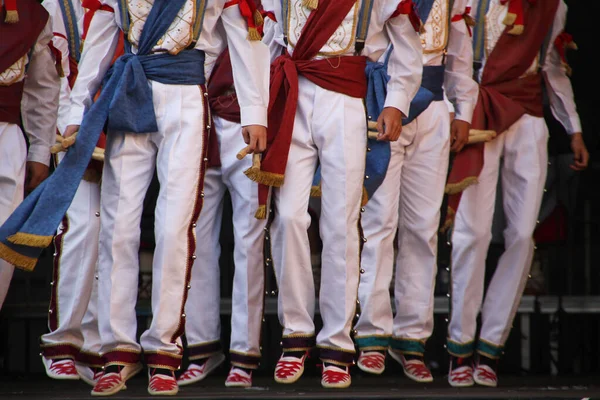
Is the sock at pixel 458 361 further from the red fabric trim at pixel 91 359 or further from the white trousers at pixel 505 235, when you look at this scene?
the red fabric trim at pixel 91 359

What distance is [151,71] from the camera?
422 centimetres

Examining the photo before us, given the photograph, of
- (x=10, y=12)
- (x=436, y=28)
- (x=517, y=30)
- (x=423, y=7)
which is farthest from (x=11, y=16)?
(x=517, y=30)

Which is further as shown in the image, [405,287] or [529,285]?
[529,285]

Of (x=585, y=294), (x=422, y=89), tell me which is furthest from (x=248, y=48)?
(x=585, y=294)

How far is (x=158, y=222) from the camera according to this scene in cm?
416

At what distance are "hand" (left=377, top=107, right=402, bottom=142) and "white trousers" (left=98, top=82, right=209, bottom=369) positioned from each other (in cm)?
78

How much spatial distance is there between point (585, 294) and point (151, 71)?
3.37 metres

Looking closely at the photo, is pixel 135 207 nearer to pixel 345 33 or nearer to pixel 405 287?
pixel 345 33

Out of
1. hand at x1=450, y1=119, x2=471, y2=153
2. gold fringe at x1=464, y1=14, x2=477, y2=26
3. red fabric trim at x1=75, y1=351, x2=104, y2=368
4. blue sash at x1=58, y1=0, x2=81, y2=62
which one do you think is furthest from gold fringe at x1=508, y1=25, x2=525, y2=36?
red fabric trim at x1=75, y1=351, x2=104, y2=368

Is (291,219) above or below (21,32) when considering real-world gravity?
below

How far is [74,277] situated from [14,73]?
0.94 m

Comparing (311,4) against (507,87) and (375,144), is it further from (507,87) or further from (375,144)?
(507,87)

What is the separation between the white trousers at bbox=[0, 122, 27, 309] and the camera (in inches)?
183

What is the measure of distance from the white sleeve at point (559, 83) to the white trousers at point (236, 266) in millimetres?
1842
